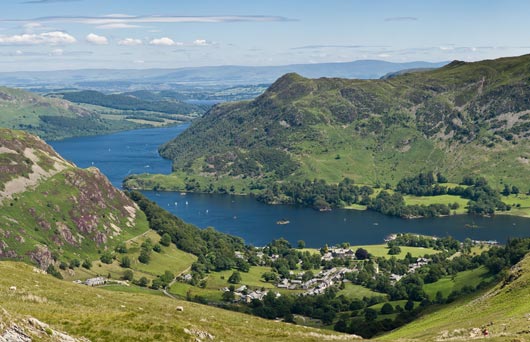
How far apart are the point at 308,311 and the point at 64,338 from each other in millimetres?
156783

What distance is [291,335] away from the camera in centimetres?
8106

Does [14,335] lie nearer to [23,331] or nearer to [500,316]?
[23,331]

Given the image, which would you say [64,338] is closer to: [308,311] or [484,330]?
[484,330]

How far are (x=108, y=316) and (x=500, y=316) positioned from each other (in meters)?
60.1

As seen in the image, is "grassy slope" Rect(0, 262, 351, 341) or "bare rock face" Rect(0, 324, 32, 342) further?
"grassy slope" Rect(0, 262, 351, 341)

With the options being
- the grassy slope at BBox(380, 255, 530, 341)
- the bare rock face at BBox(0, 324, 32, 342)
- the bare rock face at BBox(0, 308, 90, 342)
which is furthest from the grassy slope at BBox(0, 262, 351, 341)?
the grassy slope at BBox(380, 255, 530, 341)

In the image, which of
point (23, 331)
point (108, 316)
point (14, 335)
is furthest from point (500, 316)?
point (14, 335)

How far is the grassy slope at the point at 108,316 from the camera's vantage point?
59506mm

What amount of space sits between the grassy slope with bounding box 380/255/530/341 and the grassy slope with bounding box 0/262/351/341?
2139 cm

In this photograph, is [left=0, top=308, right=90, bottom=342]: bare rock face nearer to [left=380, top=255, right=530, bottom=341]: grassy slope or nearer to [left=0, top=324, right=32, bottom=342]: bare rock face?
[left=0, top=324, right=32, bottom=342]: bare rock face

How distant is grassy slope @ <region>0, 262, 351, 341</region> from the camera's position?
195 feet

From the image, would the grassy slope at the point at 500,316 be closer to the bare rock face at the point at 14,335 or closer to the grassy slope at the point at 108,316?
the grassy slope at the point at 108,316

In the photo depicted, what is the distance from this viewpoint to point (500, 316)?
93.1 meters

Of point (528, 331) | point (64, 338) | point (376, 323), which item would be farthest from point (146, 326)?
point (376, 323)
